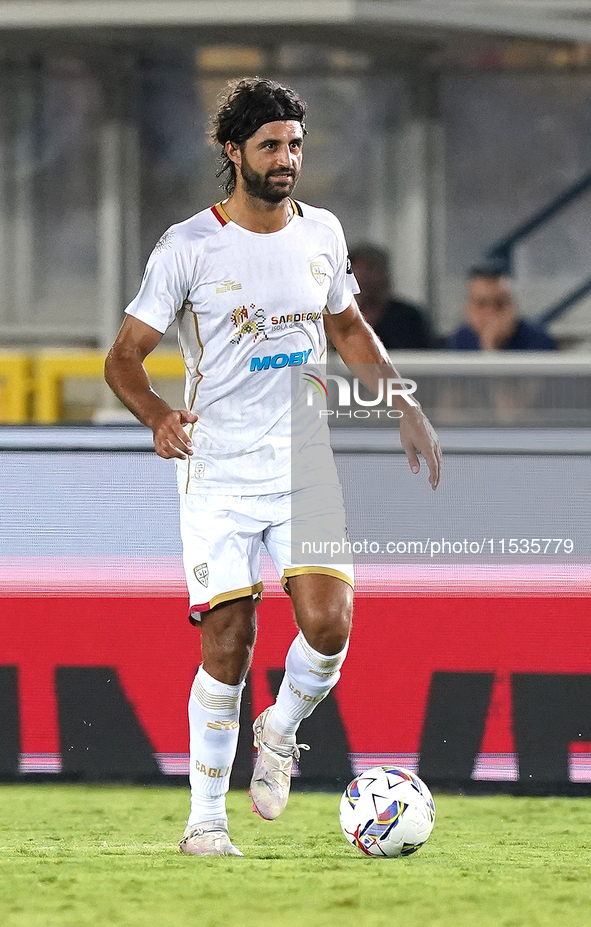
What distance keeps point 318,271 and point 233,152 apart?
1.22ft

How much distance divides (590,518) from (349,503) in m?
0.78

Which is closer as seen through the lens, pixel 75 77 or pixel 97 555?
pixel 97 555

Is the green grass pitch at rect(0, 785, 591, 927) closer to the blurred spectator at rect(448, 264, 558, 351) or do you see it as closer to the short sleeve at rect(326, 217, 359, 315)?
the short sleeve at rect(326, 217, 359, 315)

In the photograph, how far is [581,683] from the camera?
4.48 m

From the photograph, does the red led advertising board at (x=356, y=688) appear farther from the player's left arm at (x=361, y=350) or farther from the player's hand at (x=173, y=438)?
the player's hand at (x=173, y=438)

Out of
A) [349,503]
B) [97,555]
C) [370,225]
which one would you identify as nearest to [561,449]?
[349,503]

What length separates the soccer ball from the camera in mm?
3498

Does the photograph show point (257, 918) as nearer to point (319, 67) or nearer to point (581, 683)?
point (581, 683)

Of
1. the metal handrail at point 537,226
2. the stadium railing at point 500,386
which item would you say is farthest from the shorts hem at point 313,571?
the metal handrail at point 537,226

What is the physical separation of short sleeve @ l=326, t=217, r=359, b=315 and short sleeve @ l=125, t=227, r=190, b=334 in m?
0.44

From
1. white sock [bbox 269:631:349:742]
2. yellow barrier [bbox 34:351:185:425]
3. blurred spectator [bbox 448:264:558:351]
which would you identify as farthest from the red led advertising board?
yellow barrier [bbox 34:351:185:425]

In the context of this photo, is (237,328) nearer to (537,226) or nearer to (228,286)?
(228,286)

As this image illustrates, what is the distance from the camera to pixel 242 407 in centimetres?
356

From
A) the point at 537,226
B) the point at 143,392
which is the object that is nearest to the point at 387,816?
the point at 143,392
